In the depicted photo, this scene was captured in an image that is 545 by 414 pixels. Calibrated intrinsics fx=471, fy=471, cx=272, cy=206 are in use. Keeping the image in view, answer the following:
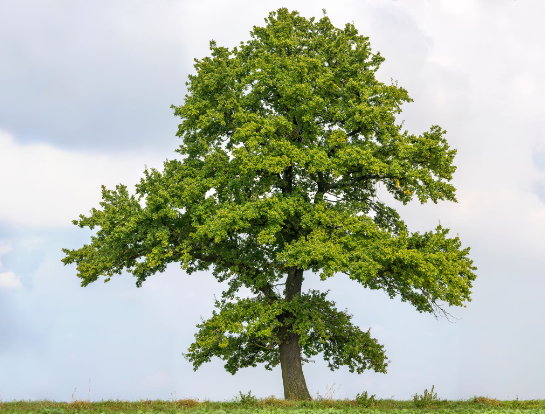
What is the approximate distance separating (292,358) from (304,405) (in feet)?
13.9

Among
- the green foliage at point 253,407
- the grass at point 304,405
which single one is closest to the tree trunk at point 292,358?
the grass at point 304,405

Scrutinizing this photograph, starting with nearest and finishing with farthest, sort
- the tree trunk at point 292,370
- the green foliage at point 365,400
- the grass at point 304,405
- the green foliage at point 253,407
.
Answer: the green foliage at point 253,407 → the grass at point 304,405 → the green foliage at point 365,400 → the tree trunk at point 292,370

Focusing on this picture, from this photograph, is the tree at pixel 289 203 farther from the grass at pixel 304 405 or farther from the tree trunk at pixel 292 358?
the grass at pixel 304 405

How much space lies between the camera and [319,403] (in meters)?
19.1

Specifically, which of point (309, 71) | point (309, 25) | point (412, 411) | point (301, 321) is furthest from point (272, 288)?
point (309, 25)

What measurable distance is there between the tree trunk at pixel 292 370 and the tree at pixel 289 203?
7 cm

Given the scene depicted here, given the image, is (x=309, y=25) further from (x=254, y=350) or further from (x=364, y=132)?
(x=254, y=350)

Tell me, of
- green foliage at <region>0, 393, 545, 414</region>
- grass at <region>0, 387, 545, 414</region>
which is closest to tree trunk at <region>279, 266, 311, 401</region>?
grass at <region>0, 387, 545, 414</region>

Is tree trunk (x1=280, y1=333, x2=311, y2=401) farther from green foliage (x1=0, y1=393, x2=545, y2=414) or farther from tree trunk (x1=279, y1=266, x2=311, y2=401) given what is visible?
green foliage (x1=0, y1=393, x2=545, y2=414)

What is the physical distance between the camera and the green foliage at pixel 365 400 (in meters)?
18.8

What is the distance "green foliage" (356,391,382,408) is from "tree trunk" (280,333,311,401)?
3.43 metres

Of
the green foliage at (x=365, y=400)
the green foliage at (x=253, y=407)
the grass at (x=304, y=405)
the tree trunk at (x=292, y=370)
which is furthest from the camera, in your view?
the tree trunk at (x=292, y=370)

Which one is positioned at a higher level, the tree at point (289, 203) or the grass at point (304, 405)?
the tree at point (289, 203)

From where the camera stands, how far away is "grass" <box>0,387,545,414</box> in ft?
56.3
